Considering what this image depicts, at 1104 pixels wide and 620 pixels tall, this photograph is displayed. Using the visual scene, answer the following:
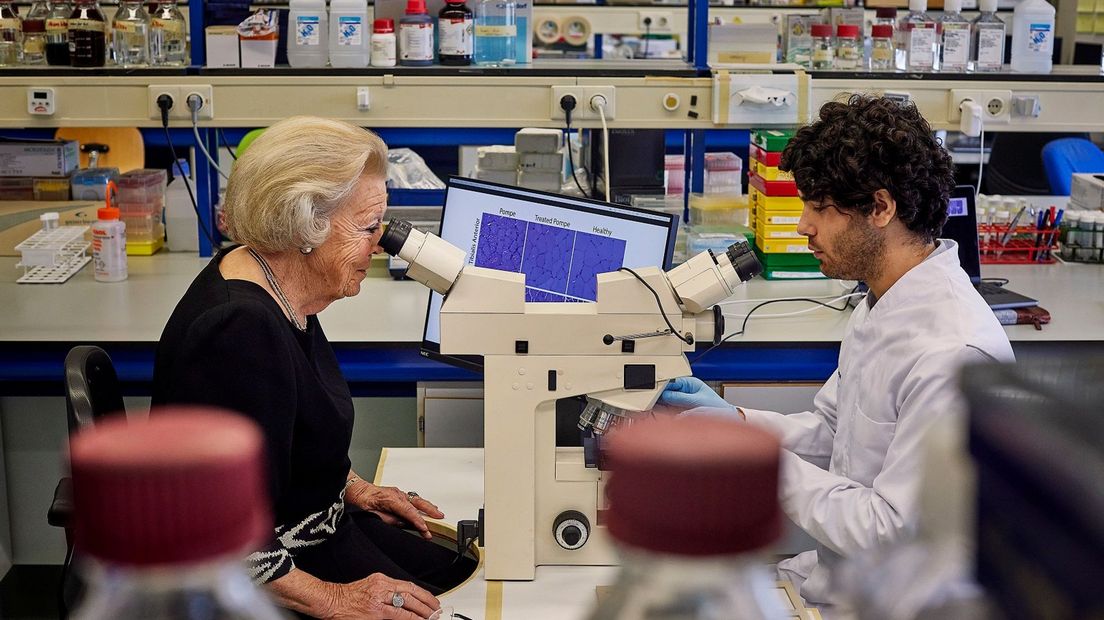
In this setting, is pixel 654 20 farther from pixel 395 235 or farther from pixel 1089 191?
pixel 395 235

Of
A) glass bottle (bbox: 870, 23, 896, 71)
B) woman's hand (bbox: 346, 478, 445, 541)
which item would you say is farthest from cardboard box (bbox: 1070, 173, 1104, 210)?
woman's hand (bbox: 346, 478, 445, 541)

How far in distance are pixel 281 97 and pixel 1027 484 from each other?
2744 millimetres

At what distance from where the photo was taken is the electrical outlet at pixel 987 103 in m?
3.10

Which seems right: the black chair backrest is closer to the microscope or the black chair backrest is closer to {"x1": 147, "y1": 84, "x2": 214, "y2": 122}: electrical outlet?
the microscope

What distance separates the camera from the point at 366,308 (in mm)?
2789

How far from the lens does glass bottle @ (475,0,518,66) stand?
305cm

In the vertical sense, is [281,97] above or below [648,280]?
above

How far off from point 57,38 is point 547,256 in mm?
1605

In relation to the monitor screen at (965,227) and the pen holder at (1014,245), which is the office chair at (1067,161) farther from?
the monitor screen at (965,227)

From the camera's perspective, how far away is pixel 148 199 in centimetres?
322

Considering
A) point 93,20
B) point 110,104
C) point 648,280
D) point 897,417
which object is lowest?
point 897,417

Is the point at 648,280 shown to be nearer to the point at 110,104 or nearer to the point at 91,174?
the point at 110,104

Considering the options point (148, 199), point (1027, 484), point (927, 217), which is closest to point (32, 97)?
point (148, 199)

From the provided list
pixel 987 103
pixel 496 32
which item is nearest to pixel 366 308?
pixel 496 32
